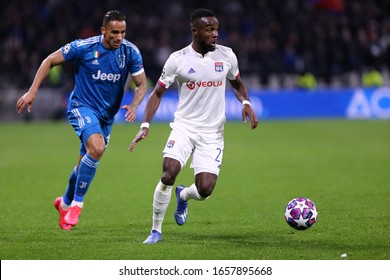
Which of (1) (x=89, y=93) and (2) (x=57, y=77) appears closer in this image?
(1) (x=89, y=93)

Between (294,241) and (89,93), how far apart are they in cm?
302

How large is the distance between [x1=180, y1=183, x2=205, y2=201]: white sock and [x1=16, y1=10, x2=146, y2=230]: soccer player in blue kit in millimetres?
1060

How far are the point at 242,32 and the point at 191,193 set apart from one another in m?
25.1

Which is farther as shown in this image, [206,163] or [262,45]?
[262,45]

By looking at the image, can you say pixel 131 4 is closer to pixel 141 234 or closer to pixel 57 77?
pixel 57 77

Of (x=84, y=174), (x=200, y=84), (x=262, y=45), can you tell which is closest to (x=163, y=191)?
(x=84, y=174)

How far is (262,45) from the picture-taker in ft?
105

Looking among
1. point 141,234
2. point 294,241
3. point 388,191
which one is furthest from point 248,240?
point 388,191

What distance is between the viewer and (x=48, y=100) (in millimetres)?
30812

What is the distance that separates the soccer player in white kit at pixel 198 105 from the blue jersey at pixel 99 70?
2.79 feet

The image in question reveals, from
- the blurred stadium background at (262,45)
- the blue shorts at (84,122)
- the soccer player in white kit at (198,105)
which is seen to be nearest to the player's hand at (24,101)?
the blue shorts at (84,122)

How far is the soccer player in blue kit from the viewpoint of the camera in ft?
30.3

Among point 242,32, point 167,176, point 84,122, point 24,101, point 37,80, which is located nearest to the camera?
point 167,176

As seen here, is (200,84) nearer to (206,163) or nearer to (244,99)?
(244,99)
